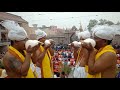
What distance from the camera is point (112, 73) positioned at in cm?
260

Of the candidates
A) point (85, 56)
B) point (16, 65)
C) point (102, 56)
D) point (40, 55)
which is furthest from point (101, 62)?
point (40, 55)

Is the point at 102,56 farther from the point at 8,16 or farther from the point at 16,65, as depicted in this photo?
the point at 8,16

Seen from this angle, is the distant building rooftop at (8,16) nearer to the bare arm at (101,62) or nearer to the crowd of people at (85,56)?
the crowd of people at (85,56)

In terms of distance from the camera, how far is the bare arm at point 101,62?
2.45 meters

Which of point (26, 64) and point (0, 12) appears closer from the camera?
point (26, 64)

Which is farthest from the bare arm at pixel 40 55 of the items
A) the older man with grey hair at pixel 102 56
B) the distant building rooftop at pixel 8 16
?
the older man with grey hair at pixel 102 56

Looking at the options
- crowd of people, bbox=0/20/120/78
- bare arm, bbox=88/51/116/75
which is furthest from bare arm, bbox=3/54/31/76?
bare arm, bbox=88/51/116/75

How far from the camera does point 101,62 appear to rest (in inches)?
96.7

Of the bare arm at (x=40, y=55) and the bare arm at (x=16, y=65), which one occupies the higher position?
the bare arm at (x=16, y=65)
